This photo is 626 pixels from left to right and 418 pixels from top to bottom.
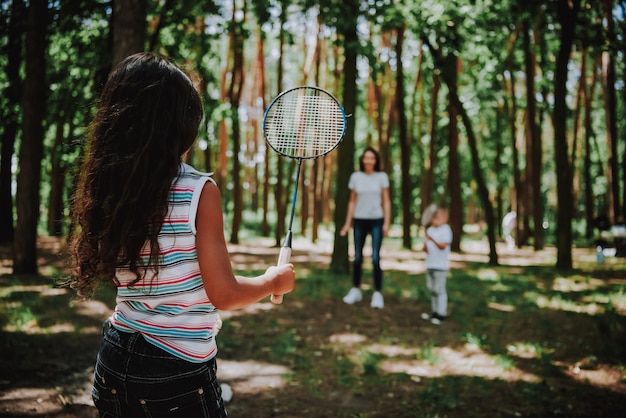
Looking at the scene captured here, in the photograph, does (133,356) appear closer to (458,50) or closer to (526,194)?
(458,50)

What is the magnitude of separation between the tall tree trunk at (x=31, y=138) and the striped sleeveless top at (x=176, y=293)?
869cm

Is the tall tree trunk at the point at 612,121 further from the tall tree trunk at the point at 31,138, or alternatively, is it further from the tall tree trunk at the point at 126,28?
the tall tree trunk at the point at 31,138

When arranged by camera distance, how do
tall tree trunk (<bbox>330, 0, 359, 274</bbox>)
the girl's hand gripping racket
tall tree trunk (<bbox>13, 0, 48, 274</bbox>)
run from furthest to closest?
tall tree trunk (<bbox>330, 0, 359, 274</bbox>), tall tree trunk (<bbox>13, 0, 48, 274</bbox>), the girl's hand gripping racket

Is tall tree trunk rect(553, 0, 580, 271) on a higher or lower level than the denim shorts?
higher

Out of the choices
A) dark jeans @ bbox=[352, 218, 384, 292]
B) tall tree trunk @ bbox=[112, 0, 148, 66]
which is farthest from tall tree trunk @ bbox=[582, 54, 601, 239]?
tall tree trunk @ bbox=[112, 0, 148, 66]

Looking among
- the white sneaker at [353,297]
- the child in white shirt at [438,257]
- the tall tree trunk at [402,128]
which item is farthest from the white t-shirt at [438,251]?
the tall tree trunk at [402,128]

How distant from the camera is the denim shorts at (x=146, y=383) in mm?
1655

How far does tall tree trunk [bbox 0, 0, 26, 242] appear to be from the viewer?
34.8 ft

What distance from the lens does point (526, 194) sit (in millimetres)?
20547

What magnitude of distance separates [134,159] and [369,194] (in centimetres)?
601

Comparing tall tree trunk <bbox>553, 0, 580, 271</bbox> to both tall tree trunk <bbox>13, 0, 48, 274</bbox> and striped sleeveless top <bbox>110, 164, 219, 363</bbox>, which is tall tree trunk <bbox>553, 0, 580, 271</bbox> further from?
striped sleeveless top <bbox>110, 164, 219, 363</bbox>

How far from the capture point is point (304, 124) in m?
3.17

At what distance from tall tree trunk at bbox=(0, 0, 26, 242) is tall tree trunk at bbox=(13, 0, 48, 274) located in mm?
832

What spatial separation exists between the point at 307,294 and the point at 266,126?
19.7ft
